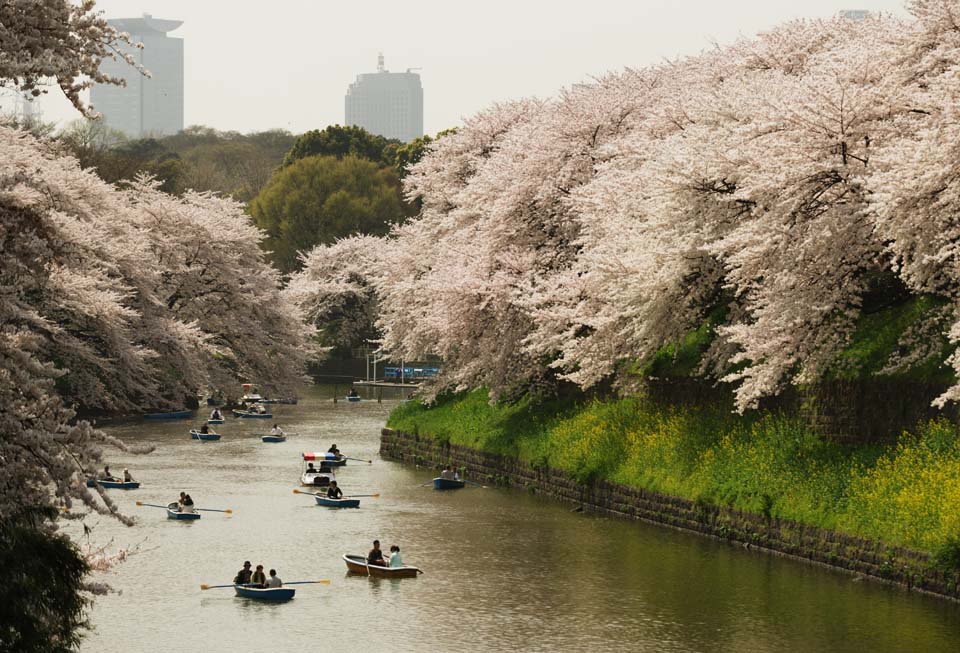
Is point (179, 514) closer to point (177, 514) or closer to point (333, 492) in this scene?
point (177, 514)

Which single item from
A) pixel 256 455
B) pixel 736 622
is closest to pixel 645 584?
pixel 736 622

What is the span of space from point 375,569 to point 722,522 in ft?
29.9

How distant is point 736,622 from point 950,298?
9.02m

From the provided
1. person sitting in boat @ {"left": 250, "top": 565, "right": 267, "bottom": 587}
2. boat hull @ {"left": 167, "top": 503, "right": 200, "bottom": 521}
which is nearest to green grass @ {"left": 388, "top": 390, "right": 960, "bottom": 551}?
boat hull @ {"left": 167, "top": 503, "right": 200, "bottom": 521}

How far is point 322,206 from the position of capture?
118375 mm

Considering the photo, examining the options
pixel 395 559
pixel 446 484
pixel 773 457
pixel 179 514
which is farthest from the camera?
pixel 446 484

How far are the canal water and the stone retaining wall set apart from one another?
1.24ft

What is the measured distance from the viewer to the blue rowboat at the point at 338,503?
43938mm

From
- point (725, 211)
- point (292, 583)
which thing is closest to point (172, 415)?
point (292, 583)

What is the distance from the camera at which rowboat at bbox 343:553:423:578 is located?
32.4m

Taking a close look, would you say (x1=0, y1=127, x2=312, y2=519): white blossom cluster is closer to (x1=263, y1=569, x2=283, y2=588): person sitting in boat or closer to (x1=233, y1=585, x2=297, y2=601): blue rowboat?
(x1=233, y1=585, x2=297, y2=601): blue rowboat

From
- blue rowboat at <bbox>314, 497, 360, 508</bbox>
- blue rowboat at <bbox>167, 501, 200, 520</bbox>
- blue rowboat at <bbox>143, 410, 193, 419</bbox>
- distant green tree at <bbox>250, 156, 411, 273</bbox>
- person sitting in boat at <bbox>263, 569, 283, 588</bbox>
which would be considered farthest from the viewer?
distant green tree at <bbox>250, 156, 411, 273</bbox>

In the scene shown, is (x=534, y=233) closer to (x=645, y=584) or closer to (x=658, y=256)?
(x=658, y=256)

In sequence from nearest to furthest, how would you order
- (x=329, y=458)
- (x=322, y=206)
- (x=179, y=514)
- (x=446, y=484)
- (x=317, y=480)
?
(x=179, y=514) → (x=446, y=484) → (x=317, y=480) → (x=329, y=458) → (x=322, y=206)
